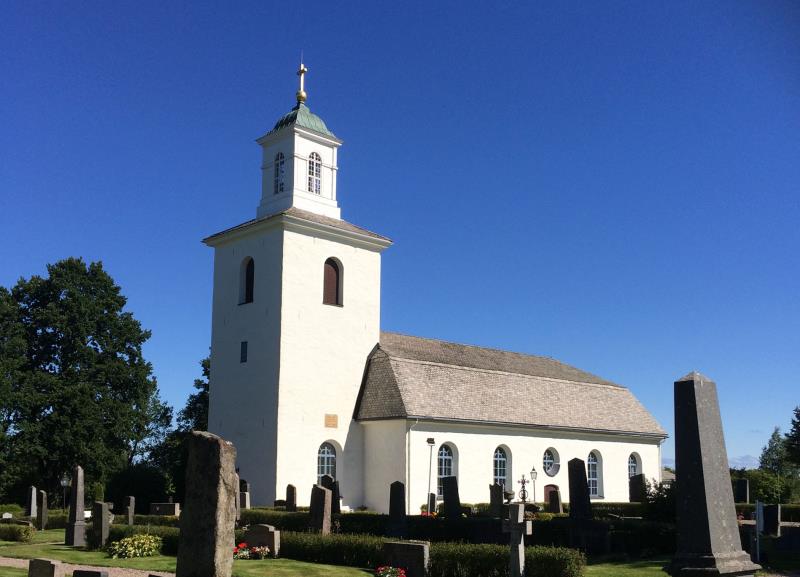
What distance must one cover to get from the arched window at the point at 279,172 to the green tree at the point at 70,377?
14.6 meters

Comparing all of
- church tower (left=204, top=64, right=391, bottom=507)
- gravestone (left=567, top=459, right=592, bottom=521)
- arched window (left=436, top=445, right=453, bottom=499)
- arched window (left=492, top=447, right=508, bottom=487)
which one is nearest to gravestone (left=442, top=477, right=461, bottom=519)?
gravestone (left=567, top=459, right=592, bottom=521)

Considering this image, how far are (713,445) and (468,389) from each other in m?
25.9

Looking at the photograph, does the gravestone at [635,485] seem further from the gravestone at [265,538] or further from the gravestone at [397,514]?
the gravestone at [265,538]

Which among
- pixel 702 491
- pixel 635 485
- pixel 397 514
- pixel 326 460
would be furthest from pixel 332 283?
pixel 702 491

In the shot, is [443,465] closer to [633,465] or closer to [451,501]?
[451,501]

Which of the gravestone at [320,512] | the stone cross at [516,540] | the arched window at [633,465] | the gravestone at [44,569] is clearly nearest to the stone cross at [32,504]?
the gravestone at [320,512]

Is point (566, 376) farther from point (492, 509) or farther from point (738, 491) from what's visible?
point (492, 509)

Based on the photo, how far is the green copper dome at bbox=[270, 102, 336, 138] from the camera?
1393 inches

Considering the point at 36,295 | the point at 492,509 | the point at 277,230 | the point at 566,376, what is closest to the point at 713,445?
the point at 492,509

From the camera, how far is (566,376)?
43812 mm

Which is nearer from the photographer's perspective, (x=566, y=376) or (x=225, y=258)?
(x=225, y=258)

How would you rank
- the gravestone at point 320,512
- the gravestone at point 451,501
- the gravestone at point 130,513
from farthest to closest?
the gravestone at point 130,513 < the gravestone at point 451,501 < the gravestone at point 320,512

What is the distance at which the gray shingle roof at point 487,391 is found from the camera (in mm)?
33406

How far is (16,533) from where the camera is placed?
1012 inches
